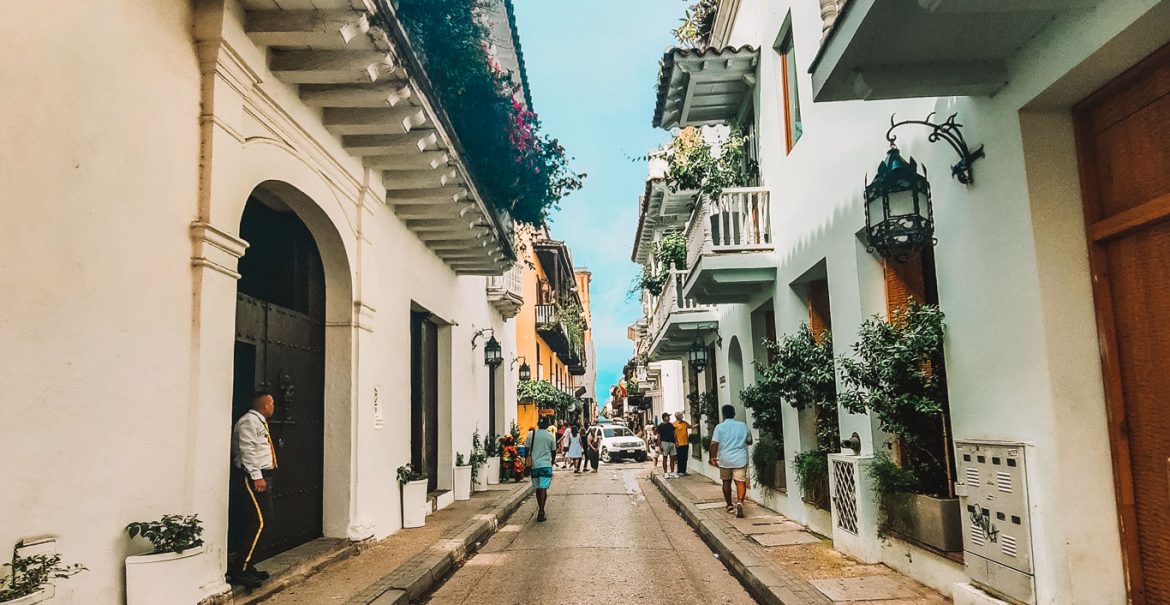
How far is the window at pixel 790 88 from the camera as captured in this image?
1138 centimetres

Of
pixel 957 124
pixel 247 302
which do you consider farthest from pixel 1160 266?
pixel 247 302

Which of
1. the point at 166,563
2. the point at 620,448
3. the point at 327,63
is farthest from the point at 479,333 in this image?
the point at 620,448

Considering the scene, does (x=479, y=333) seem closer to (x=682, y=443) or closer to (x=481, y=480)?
(x=481, y=480)

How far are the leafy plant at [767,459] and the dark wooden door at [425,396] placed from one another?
18.5 ft

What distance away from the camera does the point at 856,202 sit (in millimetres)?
8641

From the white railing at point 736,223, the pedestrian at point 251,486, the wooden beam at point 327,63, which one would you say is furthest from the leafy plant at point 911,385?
the pedestrian at point 251,486

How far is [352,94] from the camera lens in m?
8.20

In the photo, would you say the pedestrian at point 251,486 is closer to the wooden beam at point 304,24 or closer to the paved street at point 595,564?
the paved street at point 595,564

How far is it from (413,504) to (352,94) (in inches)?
230

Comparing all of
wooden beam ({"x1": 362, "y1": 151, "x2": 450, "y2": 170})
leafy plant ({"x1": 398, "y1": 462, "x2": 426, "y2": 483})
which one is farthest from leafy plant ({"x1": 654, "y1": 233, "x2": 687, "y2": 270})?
wooden beam ({"x1": 362, "y1": 151, "x2": 450, "y2": 170})

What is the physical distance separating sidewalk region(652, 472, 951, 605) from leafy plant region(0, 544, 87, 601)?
5042 mm

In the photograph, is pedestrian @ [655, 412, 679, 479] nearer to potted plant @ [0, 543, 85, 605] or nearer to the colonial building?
the colonial building

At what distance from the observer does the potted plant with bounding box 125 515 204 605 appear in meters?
5.19

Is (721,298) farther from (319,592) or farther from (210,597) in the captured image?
(210,597)
